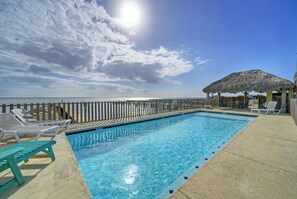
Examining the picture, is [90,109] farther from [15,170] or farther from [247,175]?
[247,175]

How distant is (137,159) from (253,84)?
13.4 metres

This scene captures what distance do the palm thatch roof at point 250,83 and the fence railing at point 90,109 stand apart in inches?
277

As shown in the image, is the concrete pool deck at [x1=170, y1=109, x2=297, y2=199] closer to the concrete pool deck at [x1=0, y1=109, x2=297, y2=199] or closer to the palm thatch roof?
the concrete pool deck at [x1=0, y1=109, x2=297, y2=199]

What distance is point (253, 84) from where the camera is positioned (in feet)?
40.0

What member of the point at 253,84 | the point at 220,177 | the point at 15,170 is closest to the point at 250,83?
the point at 253,84

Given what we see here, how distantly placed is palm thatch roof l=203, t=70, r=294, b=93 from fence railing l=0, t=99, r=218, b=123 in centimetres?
703

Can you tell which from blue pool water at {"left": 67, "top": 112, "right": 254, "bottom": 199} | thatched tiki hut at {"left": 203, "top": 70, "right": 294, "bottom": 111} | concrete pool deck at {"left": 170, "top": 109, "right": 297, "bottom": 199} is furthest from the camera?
thatched tiki hut at {"left": 203, "top": 70, "right": 294, "bottom": 111}

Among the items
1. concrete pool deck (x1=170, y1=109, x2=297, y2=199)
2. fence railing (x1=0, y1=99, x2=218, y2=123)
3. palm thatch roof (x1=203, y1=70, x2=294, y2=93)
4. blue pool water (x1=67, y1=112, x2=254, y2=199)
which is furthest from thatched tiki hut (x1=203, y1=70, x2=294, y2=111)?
concrete pool deck (x1=170, y1=109, x2=297, y2=199)

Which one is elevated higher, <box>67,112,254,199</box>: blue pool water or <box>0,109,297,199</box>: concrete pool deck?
<box>0,109,297,199</box>: concrete pool deck

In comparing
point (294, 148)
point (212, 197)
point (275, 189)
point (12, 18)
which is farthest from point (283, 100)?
point (12, 18)

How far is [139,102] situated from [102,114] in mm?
2638

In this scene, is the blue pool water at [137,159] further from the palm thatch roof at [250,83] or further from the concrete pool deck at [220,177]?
the palm thatch roof at [250,83]

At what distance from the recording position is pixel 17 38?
7.05m

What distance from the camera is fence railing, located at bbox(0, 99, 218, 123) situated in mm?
5750
